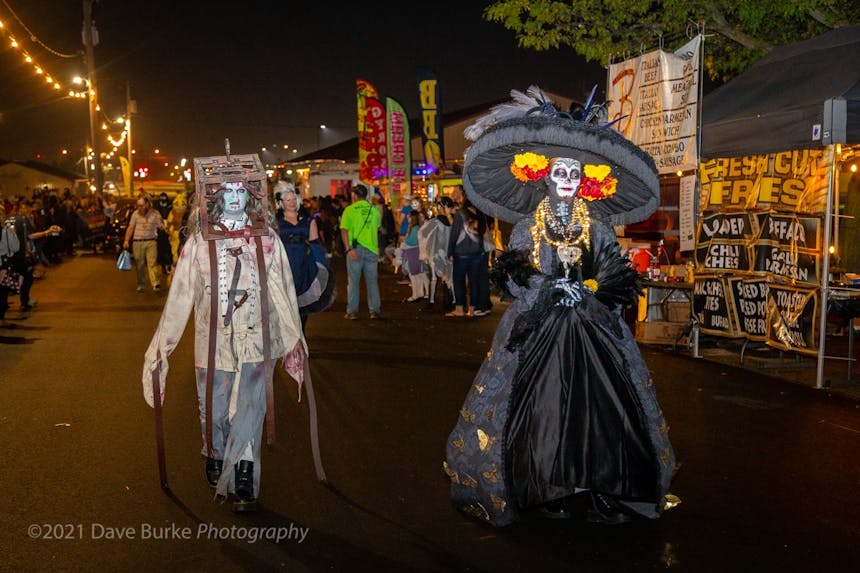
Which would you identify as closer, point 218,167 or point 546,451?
point 546,451

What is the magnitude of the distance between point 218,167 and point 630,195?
251 centimetres

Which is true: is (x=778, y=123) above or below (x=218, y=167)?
above

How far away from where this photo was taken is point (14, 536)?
508 cm

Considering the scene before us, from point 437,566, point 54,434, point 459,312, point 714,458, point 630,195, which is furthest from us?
point 459,312

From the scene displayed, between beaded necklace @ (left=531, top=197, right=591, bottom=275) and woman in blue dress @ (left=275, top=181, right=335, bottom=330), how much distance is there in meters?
2.13

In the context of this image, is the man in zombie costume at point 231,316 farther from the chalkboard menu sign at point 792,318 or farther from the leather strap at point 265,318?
the chalkboard menu sign at point 792,318

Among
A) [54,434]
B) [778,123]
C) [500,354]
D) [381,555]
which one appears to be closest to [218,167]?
[500,354]

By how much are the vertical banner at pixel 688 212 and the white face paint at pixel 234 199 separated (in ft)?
20.7

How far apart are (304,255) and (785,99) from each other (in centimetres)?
495

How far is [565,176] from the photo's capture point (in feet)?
17.9

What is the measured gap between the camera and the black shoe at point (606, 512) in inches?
209

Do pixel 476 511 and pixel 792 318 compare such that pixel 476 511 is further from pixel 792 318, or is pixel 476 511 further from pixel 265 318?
pixel 792 318

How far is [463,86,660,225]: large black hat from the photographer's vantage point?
5.30 metres

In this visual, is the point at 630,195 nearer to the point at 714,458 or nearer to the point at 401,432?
the point at 714,458
